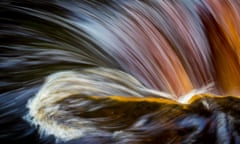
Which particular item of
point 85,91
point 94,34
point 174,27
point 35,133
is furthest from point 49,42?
point 174,27

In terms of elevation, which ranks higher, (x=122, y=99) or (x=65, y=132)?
(x=122, y=99)

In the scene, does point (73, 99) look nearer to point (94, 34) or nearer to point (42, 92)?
point (42, 92)

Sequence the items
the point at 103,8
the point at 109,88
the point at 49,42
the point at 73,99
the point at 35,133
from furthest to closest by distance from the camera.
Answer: the point at 103,8
the point at 49,42
the point at 109,88
the point at 73,99
the point at 35,133

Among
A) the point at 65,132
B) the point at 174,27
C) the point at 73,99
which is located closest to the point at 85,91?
the point at 73,99

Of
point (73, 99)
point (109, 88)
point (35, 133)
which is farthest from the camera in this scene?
point (109, 88)

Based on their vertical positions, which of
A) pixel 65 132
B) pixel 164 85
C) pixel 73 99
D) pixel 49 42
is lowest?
pixel 65 132

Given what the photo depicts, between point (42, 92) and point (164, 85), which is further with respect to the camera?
point (164, 85)
